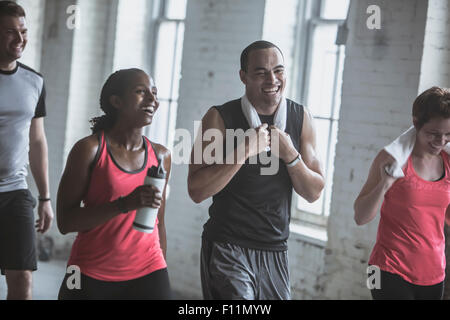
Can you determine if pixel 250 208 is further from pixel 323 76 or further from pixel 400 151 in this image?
pixel 323 76

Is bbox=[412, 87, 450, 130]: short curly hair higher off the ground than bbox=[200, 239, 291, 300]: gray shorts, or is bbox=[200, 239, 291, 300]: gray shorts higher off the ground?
bbox=[412, 87, 450, 130]: short curly hair

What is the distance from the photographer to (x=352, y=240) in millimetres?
4129

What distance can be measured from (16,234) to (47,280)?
235 cm

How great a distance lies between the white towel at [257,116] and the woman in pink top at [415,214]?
0.41 m

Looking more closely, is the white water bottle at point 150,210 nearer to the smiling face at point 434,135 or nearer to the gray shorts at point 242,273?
the gray shorts at point 242,273

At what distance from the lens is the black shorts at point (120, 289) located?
224 cm

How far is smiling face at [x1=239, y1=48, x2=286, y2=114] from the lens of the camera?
253 cm

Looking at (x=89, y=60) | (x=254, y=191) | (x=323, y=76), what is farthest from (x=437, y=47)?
(x=89, y=60)

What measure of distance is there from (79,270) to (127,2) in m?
3.84

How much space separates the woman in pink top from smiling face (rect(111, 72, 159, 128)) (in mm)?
913

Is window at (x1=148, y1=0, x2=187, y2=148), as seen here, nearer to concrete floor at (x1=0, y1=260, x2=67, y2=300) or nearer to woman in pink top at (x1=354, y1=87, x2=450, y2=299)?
concrete floor at (x1=0, y1=260, x2=67, y2=300)

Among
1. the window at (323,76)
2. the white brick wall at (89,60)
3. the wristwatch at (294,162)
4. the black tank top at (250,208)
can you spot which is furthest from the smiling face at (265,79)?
the white brick wall at (89,60)

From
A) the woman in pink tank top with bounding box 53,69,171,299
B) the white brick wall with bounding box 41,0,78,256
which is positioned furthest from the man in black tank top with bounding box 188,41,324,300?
the white brick wall with bounding box 41,0,78,256
